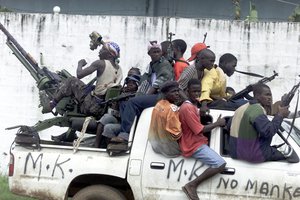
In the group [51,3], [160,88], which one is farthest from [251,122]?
[51,3]

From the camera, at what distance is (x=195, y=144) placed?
21.3ft

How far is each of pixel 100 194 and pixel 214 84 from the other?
1.86 meters

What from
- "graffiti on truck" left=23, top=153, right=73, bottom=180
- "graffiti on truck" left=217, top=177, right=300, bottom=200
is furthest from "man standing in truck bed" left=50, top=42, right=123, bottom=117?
"graffiti on truck" left=217, top=177, right=300, bottom=200

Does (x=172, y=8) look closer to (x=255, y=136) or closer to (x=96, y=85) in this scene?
(x=96, y=85)

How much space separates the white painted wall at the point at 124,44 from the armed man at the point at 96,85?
2.42 m

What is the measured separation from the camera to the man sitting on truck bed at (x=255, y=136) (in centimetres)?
631

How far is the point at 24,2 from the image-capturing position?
1470 centimetres

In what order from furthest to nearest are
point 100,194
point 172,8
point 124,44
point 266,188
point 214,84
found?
point 172,8, point 124,44, point 214,84, point 100,194, point 266,188

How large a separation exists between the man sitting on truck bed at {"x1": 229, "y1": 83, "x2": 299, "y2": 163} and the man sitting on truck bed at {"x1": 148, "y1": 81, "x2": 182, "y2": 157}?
60 centimetres

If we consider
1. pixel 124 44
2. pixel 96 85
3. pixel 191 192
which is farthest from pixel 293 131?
pixel 124 44

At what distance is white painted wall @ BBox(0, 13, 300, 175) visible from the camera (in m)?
10.0

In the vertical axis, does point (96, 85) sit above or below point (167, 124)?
above

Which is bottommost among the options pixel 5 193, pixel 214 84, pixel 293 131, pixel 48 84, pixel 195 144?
pixel 5 193

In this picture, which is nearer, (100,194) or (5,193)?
(100,194)
